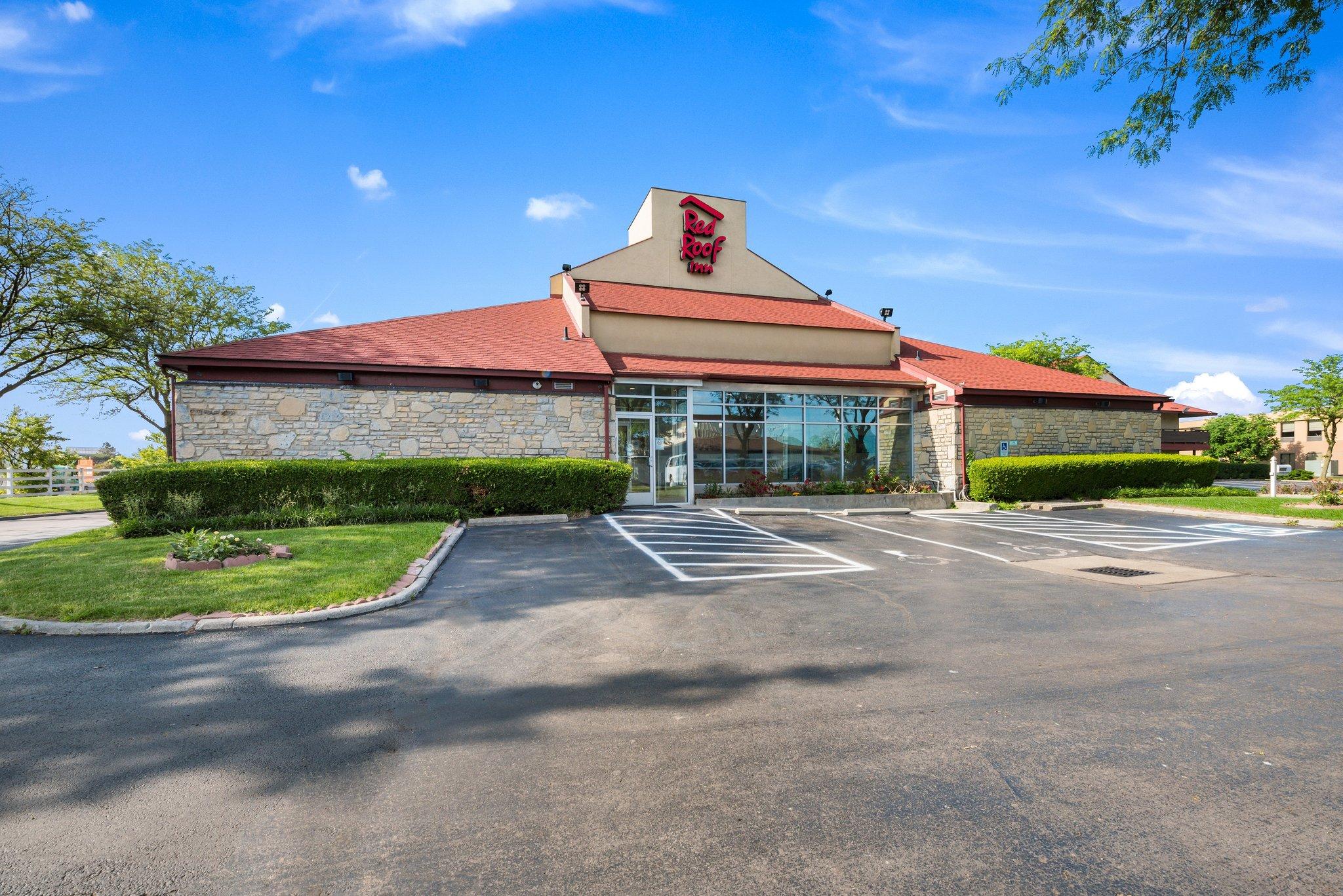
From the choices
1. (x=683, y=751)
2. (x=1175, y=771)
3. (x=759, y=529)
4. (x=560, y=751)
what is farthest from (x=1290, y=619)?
(x=759, y=529)

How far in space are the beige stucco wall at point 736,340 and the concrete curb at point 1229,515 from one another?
28.7 ft

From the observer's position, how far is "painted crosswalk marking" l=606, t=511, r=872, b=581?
9.12 metres

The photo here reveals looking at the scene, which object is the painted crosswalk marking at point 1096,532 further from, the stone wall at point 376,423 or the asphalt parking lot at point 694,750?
the stone wall at point 376,423

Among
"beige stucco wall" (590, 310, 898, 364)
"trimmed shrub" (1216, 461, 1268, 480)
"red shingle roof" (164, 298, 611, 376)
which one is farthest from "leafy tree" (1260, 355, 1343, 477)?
"red shingle roof" (164, 298, 611, 376)

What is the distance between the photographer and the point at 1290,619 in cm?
643

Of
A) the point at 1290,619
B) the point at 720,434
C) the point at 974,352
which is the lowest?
the point at 1290,619

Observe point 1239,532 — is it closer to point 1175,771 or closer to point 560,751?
point 1175,771

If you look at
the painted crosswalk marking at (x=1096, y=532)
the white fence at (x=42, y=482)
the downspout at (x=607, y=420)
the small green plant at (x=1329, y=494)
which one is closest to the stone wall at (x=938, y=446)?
the painted crosswalk marking at (x=1096, y=532)

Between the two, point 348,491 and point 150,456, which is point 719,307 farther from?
point 150,456

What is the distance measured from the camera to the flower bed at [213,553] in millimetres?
8219

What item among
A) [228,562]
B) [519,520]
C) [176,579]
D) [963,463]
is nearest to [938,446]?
[963,463]

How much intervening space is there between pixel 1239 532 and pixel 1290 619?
8753 millimetres

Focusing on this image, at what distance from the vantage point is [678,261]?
24719 millimetres

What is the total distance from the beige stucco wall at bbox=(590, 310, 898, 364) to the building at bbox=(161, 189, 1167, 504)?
0.19 feet
